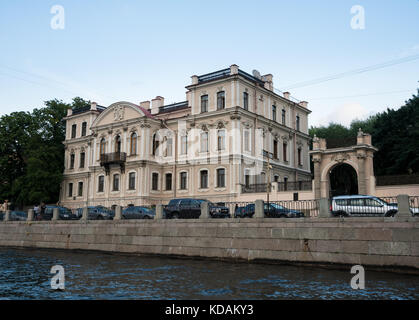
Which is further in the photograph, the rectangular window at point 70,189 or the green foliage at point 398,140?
the rectangular window at point 70,189

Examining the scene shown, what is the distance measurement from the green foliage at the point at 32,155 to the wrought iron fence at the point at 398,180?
1247 inches

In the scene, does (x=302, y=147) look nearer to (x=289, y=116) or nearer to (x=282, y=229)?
(x=289, y=116)

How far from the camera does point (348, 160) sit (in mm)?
28938

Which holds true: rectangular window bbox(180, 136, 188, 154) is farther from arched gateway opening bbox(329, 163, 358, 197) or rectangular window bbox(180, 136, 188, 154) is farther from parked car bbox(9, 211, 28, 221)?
arched gateway opening bbox(329, 163, 358, 197)

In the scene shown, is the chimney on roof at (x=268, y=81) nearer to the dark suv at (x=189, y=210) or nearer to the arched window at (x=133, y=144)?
the arched window at (x=133, y=144)

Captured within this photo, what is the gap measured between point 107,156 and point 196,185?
32.2 feet

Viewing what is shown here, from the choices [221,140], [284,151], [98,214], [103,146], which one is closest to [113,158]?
[103,146]

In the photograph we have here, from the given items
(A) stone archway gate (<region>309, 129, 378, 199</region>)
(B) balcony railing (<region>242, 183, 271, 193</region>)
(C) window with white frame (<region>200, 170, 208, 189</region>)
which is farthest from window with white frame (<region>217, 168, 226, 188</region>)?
(A) stone archway gate (<region>309, 129, 378, 199</region>)

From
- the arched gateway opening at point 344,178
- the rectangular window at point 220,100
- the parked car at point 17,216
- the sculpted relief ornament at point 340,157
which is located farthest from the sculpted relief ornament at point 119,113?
the arched gateway opening at point 344,178

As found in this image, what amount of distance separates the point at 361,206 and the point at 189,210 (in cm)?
832

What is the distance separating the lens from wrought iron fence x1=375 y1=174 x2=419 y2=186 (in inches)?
1024

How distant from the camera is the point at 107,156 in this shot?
3916cm

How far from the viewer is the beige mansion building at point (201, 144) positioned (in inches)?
1335

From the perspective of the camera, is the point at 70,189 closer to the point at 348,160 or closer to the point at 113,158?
the point at 113,158
